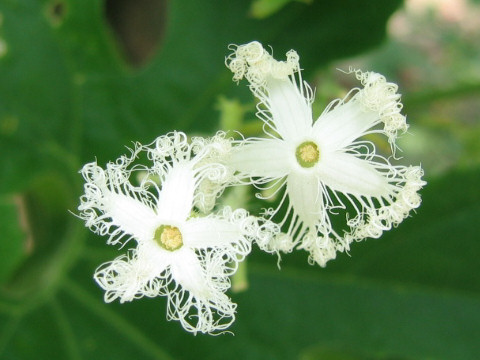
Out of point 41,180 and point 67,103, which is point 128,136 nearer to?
point 67,103

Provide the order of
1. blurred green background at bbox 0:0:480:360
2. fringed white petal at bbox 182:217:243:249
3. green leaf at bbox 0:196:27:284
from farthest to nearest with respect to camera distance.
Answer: green leaf at bbox 0:196:27:284
blurred green background at bbox 0:0:480:360
fringed white petal at bbox 182:217:243:249

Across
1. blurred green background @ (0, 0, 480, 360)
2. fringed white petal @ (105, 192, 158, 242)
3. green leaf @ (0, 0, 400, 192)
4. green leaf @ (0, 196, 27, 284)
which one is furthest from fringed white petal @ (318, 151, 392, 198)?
green leaf @ (0, 196, 27, 284)

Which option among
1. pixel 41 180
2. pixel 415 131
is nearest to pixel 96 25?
pixel 41 180

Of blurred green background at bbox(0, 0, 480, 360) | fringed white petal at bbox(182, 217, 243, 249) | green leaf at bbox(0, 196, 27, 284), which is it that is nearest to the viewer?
fringed white petal at bbox(182, 217, 243, 249)

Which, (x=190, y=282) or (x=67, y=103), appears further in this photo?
(x=67, y=103)

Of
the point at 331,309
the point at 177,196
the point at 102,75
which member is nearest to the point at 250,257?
the point at 331,309

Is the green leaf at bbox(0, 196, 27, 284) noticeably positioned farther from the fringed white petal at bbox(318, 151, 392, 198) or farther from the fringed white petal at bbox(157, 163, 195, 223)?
the fringed white petal at bbox(318, 151, 392, 198)

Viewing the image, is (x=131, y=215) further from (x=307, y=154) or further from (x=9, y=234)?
(x=9, y=234)
